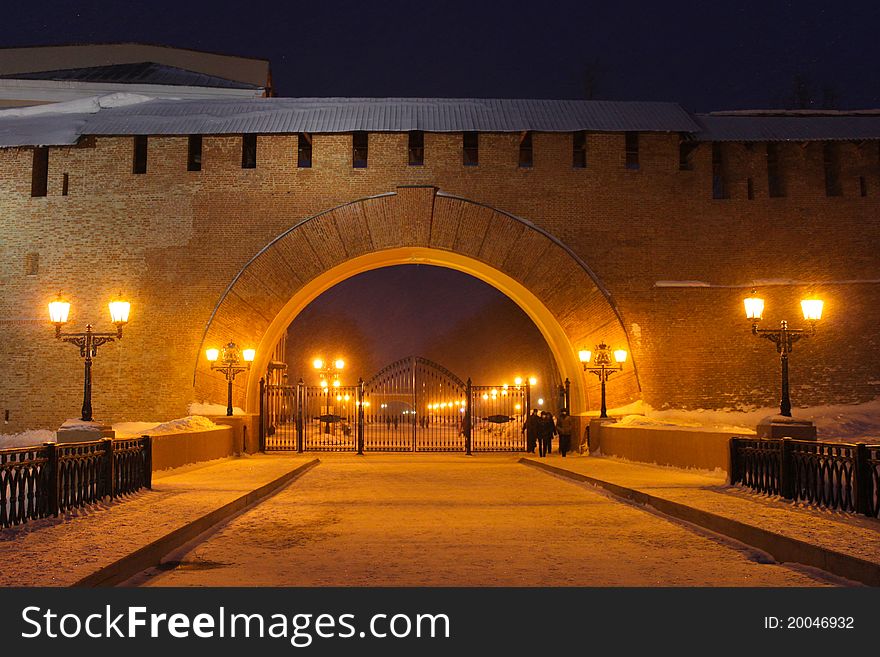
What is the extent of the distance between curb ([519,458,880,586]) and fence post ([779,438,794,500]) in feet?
4.58

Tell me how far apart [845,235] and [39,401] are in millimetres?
20494

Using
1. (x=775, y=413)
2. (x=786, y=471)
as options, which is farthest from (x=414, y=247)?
(x=786, y=471)

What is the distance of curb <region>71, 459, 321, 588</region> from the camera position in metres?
5.43

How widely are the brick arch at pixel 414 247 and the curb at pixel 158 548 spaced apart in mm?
10405

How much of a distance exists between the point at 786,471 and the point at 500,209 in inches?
503

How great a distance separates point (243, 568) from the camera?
6.31 m

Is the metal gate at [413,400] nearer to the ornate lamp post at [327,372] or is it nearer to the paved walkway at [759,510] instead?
the ornate lamp post at [327,372]

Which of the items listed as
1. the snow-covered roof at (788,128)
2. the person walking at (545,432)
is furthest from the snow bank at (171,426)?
the snow-covered roof at (788,128)

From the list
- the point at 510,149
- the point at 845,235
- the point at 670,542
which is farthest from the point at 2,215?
the point at 845,235

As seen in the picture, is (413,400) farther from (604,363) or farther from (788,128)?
(788,128)

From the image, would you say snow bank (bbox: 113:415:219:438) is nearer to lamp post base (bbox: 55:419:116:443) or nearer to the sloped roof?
lamp post base (bbox: 55:419:116:443)

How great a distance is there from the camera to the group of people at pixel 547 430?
21.2 metres

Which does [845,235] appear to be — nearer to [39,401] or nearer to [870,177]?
[870,177]

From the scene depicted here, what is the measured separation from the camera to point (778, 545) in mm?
6824
